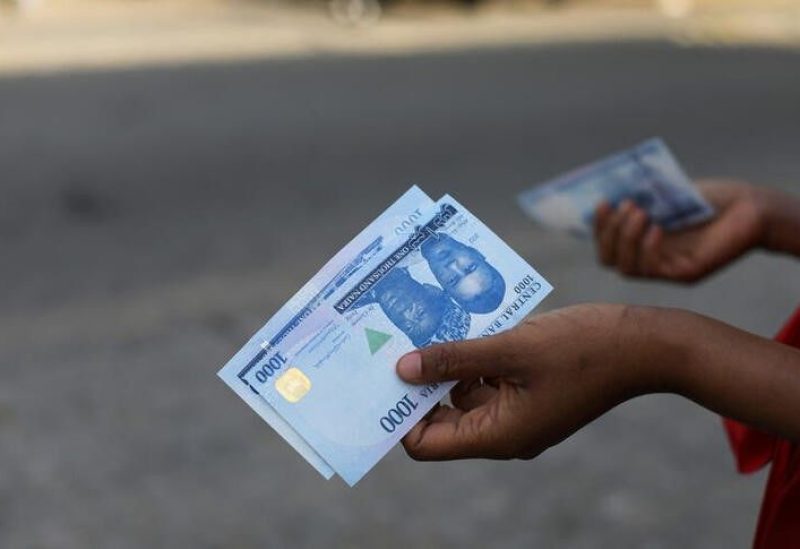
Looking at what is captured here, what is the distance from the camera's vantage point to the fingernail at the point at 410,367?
4.06 ft

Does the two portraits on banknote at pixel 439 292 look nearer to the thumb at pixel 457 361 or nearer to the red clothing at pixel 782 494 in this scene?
the thumb at pixel 457 361

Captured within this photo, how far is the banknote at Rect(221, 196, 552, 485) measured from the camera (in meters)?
1.26

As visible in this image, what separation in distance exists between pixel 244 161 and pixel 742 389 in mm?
5933

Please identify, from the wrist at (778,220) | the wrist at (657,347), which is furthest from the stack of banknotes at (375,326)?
the wrist at (778,220)

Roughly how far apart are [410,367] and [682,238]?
1.03 m

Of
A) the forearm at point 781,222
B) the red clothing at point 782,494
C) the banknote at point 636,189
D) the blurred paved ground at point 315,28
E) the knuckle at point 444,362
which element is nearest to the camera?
the knuckle at point 444,362

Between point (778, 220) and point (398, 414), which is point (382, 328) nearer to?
point (398, 414)

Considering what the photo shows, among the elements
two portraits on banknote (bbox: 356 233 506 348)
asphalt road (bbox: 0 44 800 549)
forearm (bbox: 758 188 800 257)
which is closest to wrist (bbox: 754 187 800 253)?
forearm (bbox: 758 188 800 257)

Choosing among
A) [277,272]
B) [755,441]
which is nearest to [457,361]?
[755,441]

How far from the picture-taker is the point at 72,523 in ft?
10.6

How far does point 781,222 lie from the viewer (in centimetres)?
194

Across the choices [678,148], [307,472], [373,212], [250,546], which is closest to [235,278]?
[373,212]

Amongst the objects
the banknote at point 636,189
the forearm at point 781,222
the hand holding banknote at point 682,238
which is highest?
the banknote at point 636,189

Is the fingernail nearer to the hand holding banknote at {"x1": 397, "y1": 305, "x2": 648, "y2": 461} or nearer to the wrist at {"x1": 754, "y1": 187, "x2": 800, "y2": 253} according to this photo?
the hand holding banknote at {"x1": 397, "y1": 305, "x2": 648, "y2": 461}
